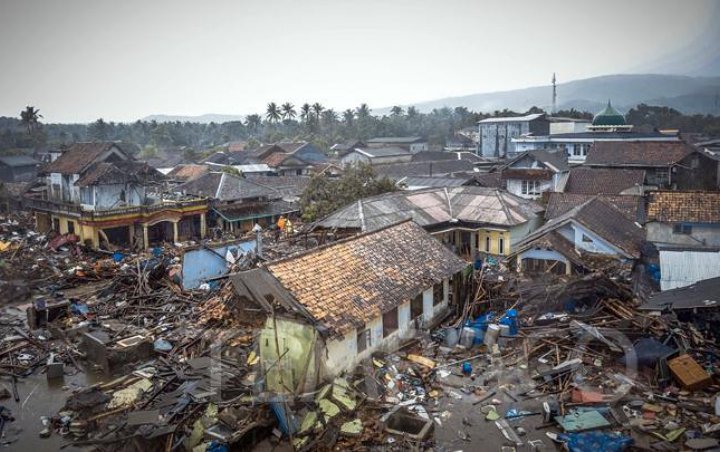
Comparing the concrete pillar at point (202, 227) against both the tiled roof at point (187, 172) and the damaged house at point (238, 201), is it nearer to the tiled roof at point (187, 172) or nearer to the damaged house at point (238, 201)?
the damaged house at point (238, 201)

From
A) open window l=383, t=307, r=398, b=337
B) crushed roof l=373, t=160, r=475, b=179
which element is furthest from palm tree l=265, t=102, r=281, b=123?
open window l=383, t=307, r=398, b=337

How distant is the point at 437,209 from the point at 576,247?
9315 millimetres

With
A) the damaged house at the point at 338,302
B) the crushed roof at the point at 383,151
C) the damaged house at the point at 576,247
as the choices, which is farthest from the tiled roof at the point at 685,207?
the crushed roof at the point at 383,151

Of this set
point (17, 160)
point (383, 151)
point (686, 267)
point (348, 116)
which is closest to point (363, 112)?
point (348, 116)

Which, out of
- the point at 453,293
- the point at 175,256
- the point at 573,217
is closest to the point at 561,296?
the point at 453,293

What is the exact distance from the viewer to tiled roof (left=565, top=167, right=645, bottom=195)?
39625mm

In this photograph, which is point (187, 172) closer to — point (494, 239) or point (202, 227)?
point (202, 227)

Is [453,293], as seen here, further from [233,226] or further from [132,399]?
[233,226]

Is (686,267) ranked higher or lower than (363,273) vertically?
lower

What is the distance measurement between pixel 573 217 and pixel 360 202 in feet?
38.1

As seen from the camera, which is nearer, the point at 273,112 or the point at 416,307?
the point at 416,307

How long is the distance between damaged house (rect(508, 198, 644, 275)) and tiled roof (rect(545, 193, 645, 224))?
6.38 metres

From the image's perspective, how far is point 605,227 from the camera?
26.5 metres

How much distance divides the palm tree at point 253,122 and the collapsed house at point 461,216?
9517cm
